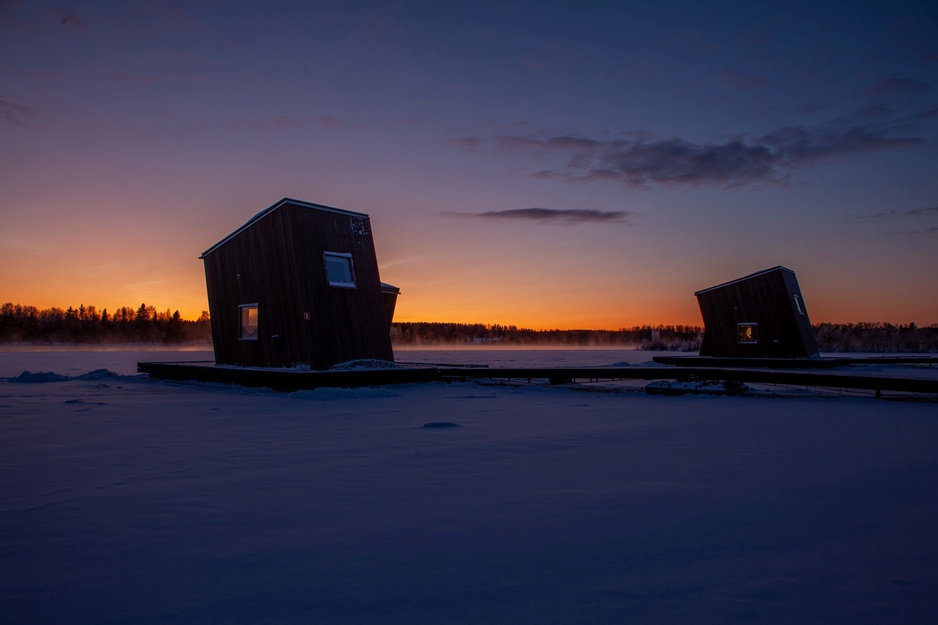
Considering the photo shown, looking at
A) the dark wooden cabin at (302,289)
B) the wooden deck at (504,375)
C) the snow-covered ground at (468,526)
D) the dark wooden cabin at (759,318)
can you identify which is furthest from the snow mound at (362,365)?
the dark wooden cabin at (759,318)

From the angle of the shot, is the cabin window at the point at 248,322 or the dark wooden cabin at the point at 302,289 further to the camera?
the cabin window at the point at 248,322

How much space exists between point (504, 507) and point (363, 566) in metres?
1.24

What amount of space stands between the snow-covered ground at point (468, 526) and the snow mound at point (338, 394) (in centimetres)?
486

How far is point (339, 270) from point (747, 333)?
730 inches

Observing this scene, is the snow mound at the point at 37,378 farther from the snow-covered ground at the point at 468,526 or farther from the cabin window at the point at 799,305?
Result: the cabin window at the point at 799,305

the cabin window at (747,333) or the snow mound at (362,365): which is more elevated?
the snow mound at (362,365)

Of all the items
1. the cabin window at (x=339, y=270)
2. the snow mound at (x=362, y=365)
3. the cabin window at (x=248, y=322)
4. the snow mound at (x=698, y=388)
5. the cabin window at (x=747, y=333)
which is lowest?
the snow mound at (x=698, y=388)

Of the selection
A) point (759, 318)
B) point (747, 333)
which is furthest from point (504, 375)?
point (747, 333)

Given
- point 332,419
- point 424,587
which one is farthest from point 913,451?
point 332,419

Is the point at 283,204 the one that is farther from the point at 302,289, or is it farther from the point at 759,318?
the point at 759,318

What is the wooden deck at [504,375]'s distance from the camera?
1230 cm

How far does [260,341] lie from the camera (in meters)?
15.6

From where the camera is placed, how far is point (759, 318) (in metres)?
24.0

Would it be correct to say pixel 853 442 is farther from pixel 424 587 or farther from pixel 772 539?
pixel 424 587
